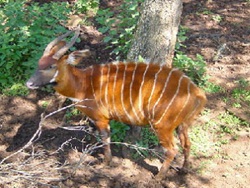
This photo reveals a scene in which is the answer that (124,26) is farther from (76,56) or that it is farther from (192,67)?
(76,56)

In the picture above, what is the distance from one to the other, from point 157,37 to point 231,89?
1387 mm

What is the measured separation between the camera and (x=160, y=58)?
5.07 metres

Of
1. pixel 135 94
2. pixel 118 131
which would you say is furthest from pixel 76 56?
pixel 118 131

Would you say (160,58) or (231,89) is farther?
(231,89)

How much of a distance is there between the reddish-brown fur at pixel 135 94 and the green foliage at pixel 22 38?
1.47 meters

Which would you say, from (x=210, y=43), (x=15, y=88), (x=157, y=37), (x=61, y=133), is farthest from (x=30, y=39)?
(x=210, y=43)

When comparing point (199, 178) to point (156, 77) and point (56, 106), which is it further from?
point (56, 106)

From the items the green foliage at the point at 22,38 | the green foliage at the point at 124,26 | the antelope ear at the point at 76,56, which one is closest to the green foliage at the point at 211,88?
the green foliage at the point at 124,26

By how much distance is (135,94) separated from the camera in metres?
4.26

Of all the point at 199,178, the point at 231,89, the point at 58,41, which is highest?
the point at 58,41

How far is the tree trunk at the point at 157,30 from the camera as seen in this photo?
16.2 ft

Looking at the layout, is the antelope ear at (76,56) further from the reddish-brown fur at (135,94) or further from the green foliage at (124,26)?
the green foliage at (124,26)

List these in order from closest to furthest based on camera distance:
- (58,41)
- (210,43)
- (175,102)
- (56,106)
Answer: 1. (175,102)
2. (58,41)
3. (56,106)
4. (210,43)

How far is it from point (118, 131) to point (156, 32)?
129 cm
